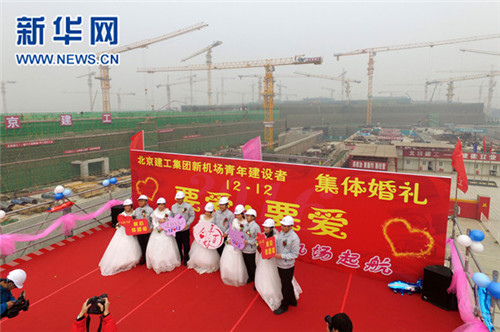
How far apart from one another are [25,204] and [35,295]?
26.6m

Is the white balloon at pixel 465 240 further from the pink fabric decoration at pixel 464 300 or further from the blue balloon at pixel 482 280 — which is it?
the blue balloon at pixel 482 280

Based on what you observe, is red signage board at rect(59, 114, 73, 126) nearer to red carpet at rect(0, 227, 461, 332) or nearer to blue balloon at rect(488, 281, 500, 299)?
red carpet at rect(0, 227, 461, 332)

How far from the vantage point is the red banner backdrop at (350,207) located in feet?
18.5

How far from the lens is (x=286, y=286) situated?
510cm

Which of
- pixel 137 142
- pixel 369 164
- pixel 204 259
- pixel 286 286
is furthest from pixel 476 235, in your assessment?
pixel 369 164

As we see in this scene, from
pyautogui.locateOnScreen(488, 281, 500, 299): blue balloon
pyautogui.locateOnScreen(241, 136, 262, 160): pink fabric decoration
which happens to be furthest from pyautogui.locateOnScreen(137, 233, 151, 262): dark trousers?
pyautogui.locateOnScreen(488, 281, 500, 299): blue balloon

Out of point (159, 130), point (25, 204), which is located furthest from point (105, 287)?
point (159, 130)

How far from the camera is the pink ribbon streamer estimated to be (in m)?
6.54

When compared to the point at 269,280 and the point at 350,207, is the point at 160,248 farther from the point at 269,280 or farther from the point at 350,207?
the point at 350,207

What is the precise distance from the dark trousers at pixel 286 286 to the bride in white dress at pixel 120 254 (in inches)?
132

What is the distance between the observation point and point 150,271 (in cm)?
652

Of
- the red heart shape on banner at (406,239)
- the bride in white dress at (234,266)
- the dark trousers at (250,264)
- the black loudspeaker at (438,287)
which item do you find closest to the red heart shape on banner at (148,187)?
the bride in white dress at (234,266)

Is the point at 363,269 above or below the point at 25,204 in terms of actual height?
above

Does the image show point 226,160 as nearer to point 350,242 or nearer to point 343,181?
point 343,181
